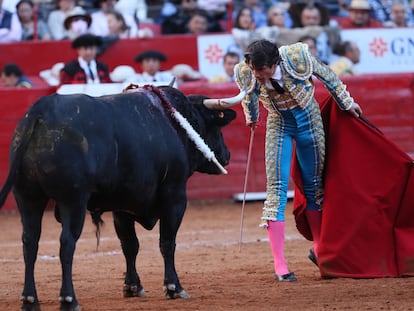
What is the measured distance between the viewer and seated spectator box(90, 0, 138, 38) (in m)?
12.4

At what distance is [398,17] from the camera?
13164 mm

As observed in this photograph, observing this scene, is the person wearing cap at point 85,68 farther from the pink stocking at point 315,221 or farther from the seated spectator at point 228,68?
the pink stocking at point 315,221

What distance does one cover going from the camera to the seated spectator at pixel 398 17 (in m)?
13.1

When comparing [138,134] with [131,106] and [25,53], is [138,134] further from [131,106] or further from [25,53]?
[25,53]

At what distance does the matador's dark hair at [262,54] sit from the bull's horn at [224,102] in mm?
208

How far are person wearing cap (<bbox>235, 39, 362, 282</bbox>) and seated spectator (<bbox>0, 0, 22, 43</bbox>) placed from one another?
6.36 m

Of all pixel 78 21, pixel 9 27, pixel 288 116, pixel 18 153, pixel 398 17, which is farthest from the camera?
pixel 398 17

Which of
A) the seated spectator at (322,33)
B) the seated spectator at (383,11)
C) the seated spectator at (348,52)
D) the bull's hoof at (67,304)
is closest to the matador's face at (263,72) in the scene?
the bull's hoof at (67,304)

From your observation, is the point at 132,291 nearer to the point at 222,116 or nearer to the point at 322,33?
the point at 222,116

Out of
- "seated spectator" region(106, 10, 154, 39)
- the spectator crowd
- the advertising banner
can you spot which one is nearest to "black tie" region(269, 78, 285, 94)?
the spectator crowd

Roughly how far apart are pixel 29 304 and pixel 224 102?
1682 mm

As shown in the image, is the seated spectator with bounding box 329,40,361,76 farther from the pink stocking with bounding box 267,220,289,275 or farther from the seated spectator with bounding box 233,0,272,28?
the pink stocking with bounding box 267,220,289,275

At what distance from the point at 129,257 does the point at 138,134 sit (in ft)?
2.82

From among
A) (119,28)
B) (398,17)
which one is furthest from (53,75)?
(398,17)
